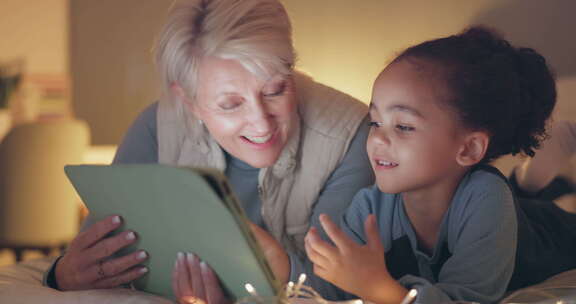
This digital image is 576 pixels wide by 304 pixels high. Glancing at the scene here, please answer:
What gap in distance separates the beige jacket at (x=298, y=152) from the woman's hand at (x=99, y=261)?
423mm

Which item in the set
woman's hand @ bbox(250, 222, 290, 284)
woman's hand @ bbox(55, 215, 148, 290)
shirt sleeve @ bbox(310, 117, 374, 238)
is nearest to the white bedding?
woman's hand @ bbox(55, 215, 148, 290)

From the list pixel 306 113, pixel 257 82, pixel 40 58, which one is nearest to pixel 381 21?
pixel 306 113

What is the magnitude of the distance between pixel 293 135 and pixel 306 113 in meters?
0.07

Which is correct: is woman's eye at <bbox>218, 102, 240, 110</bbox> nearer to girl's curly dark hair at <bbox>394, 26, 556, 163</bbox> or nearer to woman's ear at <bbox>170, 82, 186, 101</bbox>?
woman's ear at <bbox>170, 82, 186, 101</bbox>

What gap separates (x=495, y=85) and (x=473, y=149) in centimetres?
12

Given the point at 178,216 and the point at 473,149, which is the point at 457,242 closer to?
the point at 473,149

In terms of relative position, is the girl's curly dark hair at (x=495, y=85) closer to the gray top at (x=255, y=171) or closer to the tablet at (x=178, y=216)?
the gray top at (x=255, y=171)

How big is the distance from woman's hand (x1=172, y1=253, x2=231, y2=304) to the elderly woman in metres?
0.13

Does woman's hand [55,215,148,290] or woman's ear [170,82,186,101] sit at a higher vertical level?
woman's ear [170,82,186,101]

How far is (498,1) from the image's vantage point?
1815 millimetres

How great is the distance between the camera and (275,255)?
1142 mm

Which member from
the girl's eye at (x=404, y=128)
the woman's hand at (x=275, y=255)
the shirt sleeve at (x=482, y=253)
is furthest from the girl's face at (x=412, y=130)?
the woman's hand at (x=275, y=255)

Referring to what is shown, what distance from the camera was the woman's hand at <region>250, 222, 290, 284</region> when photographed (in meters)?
1.12

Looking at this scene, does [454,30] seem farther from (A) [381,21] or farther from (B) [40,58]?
(B) [40,58]
